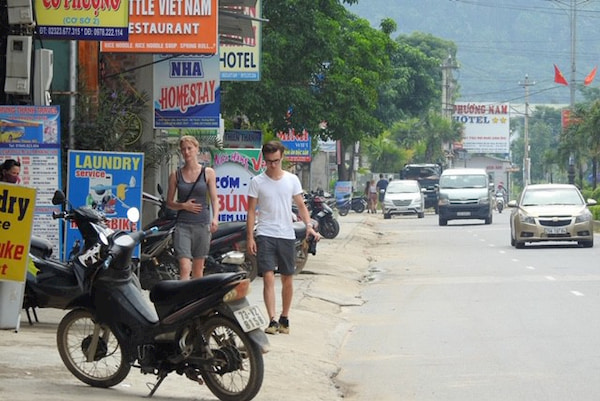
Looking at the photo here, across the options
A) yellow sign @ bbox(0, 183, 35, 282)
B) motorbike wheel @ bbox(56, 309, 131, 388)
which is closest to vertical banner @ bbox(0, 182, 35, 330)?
yellow sign @ bbox(0, 183, 35, 282)

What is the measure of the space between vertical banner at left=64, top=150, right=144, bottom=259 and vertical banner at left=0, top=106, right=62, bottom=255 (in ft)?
1.09

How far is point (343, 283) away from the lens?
72.8 ft

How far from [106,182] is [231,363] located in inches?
228

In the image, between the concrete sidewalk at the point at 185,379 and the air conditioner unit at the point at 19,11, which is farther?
the air conditioner unit at the point at 19,11

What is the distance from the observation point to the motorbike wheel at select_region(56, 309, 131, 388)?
1051cm

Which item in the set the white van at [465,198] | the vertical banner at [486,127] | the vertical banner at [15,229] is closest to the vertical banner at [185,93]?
the vertical banner at [15,229]

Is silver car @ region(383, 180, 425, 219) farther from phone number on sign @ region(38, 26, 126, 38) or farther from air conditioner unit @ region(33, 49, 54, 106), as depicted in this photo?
phone number on sign @ region(38, 26, 126, 38)

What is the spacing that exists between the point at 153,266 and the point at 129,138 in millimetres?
1912

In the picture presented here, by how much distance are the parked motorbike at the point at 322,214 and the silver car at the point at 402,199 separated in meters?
25.4

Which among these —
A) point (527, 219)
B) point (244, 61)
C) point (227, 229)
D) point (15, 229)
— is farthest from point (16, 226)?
point (527, 219)

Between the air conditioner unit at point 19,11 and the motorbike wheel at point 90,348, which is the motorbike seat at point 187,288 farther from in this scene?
the air conditioner unit at point 19,11

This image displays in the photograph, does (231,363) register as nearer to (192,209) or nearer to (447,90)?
(192,209)

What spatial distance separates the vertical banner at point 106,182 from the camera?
1504cm

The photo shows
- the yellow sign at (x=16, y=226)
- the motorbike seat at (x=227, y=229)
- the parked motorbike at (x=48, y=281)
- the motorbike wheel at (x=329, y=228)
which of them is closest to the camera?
the yellow sign at (x=16, y=226)
